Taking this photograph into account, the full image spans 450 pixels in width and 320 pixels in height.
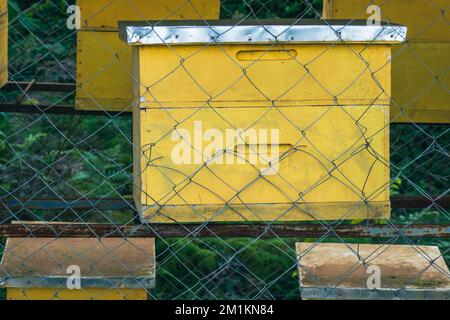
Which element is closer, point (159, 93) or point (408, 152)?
point (159, 93)

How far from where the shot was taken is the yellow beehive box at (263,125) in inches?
93.9

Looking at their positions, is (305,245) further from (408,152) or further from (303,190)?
(408,152)

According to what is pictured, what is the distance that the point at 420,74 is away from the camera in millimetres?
3340

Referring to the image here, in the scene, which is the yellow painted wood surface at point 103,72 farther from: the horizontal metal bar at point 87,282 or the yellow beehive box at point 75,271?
the horizontal metal bar at point 87,282

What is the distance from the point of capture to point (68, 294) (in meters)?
2.74

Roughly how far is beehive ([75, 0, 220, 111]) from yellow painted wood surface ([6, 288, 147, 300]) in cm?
85

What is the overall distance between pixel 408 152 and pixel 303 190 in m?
2.38

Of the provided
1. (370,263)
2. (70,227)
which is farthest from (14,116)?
(370,263)

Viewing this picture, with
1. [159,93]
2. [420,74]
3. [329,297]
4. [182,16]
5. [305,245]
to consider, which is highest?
[182,16]

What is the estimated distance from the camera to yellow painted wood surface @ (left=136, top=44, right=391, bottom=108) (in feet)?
7.81

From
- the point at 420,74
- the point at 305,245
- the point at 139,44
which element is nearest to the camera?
the point at 139,44

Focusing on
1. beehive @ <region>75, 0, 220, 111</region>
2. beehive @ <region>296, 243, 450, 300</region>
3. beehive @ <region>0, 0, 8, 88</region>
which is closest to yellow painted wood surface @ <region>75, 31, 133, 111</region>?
beehive @ <region>75, 0, 220, 111</region>

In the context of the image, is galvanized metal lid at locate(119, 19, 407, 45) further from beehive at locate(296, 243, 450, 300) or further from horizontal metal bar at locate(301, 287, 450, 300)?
horizontal metal bar at locate(301, 287, 450, 300)

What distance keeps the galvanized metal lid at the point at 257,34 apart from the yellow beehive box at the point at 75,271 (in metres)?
0.63
